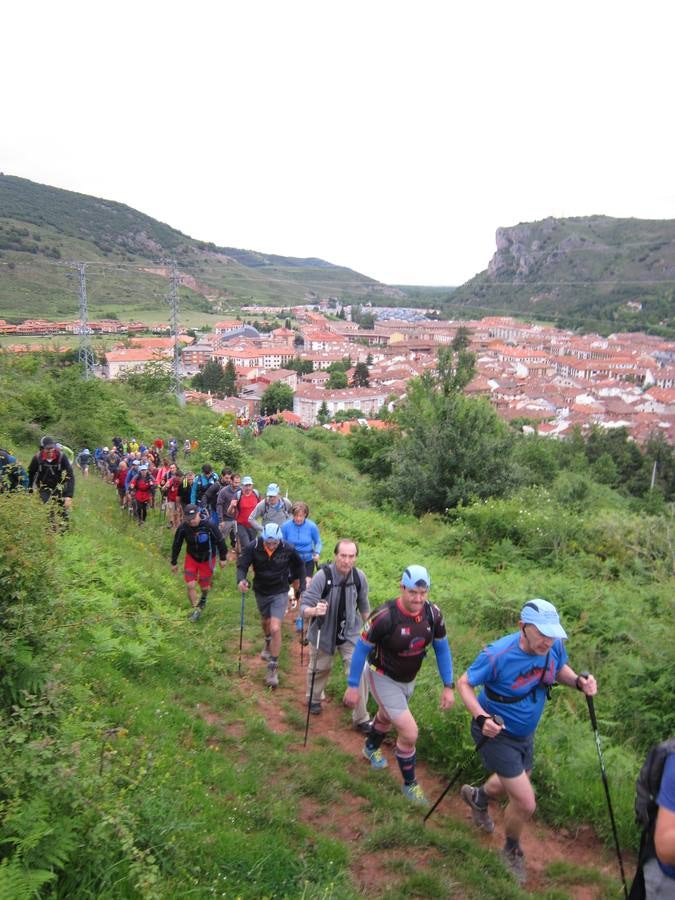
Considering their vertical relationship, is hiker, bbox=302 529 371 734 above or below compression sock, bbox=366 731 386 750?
above

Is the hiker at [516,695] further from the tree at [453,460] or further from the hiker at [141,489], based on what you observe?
the tree at [453,460]

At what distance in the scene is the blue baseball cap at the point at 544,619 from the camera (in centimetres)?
355

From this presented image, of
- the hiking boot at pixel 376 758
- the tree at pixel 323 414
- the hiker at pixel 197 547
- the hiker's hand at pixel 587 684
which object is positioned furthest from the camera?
the tree at pixel 323 414

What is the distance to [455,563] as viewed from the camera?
11906 millimetres

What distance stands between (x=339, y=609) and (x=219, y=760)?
152 cm

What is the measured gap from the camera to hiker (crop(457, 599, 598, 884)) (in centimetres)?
371

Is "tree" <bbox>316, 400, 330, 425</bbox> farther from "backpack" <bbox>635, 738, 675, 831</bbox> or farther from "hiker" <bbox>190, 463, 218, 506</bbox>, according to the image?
"backpack" <bbox>635, 738, 675, 831</bbox>

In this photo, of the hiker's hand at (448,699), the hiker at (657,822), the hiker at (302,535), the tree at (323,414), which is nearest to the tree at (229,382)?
the tree at (323,414)

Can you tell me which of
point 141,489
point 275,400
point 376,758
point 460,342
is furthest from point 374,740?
point 275,400

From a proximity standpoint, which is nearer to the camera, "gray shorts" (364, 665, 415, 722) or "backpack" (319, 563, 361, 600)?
"gray shorts" (364, 665, 415, 722)

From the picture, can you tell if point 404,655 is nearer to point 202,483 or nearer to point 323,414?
point 202,483

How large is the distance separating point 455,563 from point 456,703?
6732 millimetres

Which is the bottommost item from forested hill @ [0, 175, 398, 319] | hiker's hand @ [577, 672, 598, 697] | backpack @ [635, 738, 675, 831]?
hiker's hand @ [577, 672, 598, 697]

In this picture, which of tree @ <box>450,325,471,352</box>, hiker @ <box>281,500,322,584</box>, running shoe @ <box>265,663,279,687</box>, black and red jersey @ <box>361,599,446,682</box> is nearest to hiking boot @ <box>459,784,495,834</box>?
Result: black and red jersey @ <box>361,599,446,682</box>
